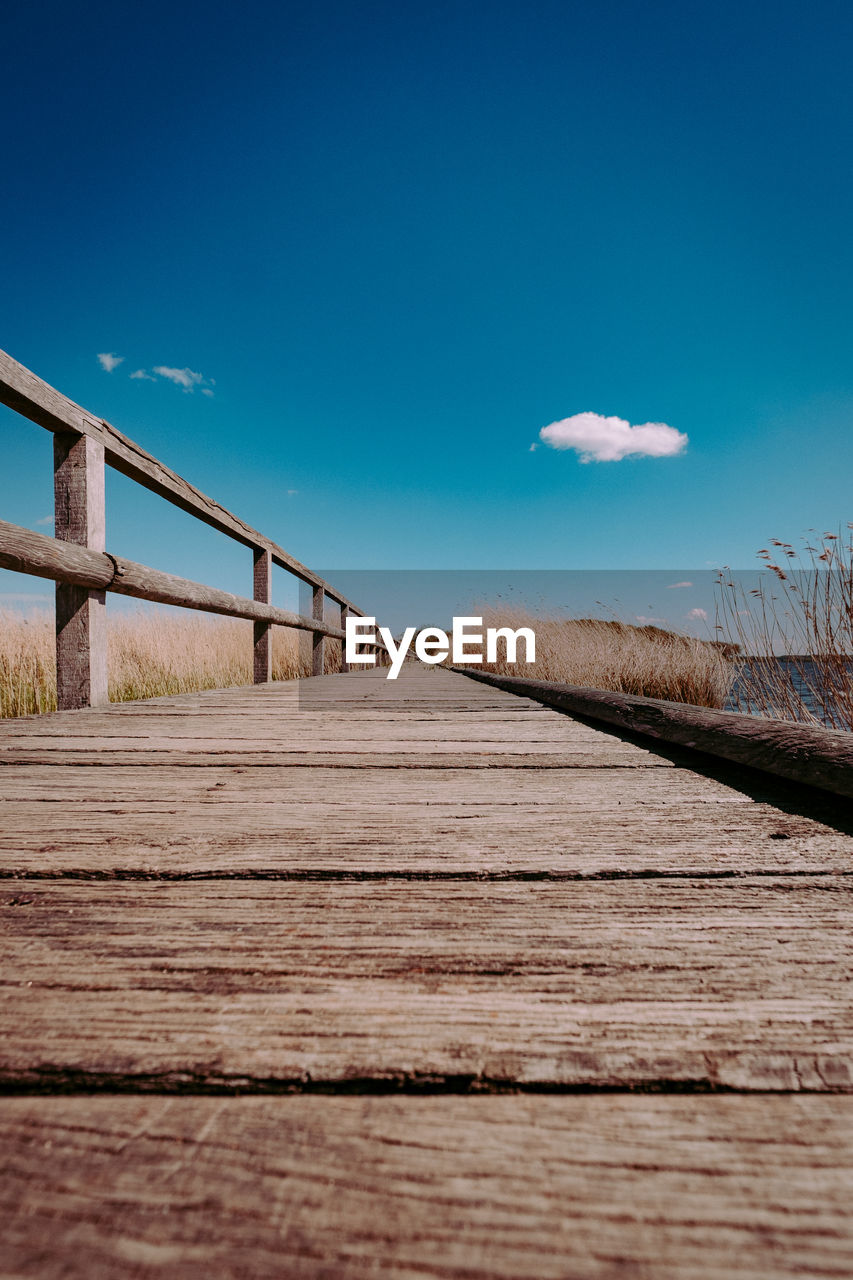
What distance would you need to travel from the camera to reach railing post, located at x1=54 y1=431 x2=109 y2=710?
186 centimetres

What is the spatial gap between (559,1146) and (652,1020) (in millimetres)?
132

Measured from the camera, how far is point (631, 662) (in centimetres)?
624

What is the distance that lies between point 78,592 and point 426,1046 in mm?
1850

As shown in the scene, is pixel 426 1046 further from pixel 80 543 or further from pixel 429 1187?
pixel 80 543

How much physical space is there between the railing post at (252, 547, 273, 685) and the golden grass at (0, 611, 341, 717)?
85 cm

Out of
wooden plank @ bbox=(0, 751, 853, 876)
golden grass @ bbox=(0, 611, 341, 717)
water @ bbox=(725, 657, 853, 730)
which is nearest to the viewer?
wooden plank @ bbox=(0, 751, 853, 876)

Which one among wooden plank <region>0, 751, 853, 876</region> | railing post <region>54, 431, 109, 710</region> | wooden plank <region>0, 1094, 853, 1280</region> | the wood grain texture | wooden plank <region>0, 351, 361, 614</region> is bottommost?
wooden plank <region>0, 1094, 853, 1280</region>

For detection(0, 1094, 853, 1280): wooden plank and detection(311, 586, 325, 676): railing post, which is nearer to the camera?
detection(0, 1094, 853, 1280): wooden plank

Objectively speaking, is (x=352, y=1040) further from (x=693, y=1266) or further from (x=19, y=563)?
(x=19, y=563)

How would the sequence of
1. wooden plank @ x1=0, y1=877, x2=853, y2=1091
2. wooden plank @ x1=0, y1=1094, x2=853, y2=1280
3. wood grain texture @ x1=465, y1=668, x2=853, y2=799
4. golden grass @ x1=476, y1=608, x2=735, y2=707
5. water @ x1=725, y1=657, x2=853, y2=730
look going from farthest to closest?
golden grass @ x1=476, y1=608, x2=735, y2=707, water @ x1=725, y1=657, x2=853, y2=730, wood grain texture @ x1=465, y1=668, x2=853, y2=799, wooden plank @ x1=0, y1=877, x2=853, y2=1091, wooden plank @ x1=0, y1=1094, x2=853, y2=1280

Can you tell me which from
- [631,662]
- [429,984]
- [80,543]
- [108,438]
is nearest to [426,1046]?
[429,984]

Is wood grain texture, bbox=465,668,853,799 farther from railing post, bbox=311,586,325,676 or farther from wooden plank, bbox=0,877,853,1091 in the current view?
railing post, bbox=311,586,325,676

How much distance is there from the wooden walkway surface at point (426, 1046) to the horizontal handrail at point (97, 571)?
32.3 inches

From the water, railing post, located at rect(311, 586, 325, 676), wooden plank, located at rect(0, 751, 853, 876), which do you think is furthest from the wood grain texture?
railing post, located at rect(311, 586, 325, 676)
